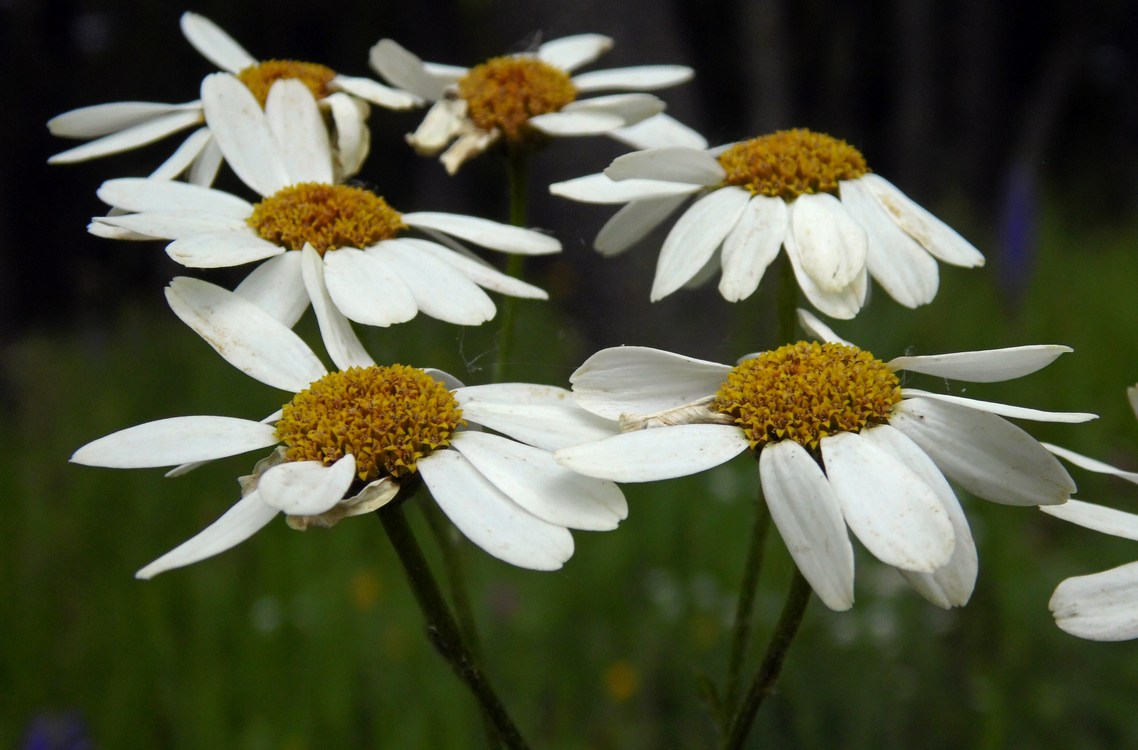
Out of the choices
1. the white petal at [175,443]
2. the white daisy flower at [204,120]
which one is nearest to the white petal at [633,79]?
the white daisy flower at [204,120]

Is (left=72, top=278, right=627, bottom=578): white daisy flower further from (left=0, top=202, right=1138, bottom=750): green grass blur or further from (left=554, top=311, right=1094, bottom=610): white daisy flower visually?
(left=0, top=202, right=1138, bottom=750): green grass blur

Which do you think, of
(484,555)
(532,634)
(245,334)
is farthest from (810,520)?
(484,555)

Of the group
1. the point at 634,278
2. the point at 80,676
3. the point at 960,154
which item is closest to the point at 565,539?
the point at 80,676

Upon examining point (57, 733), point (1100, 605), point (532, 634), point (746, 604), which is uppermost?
point (1100, 605)

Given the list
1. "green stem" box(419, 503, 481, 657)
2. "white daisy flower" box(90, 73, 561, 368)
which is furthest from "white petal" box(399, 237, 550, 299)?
"green stem" box(419, 503, 481, 657)

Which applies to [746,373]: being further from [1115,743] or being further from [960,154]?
[960,154]

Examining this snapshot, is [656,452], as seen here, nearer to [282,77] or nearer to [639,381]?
[639,381]
